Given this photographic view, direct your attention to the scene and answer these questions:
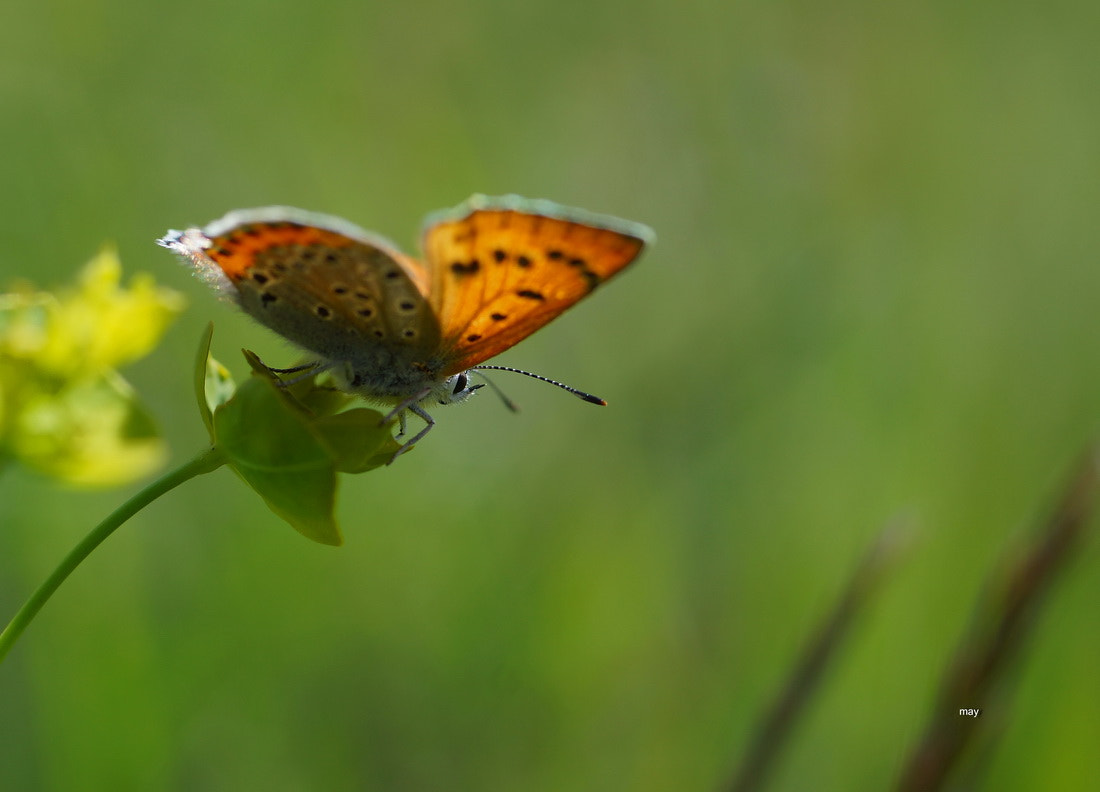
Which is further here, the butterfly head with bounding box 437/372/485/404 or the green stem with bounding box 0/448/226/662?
the butterfly head with bounding box 437/372/485/404

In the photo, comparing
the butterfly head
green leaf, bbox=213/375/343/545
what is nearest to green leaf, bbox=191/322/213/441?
green leaf, bbox=213/375/343/545

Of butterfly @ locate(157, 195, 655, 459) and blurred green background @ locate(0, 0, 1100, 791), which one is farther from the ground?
butterfly @ locate(157, 195, 655, 459)

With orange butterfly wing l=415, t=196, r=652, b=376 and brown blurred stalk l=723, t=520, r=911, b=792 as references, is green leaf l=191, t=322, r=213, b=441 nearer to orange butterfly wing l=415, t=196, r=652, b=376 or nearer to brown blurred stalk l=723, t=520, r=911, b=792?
orange butterfly wing l=415, t=196, r=652, b=376

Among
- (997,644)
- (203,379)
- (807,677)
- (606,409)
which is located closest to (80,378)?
(203,379)

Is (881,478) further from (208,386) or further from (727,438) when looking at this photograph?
(208,386)

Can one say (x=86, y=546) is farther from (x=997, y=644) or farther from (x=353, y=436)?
(x=997, y=644)

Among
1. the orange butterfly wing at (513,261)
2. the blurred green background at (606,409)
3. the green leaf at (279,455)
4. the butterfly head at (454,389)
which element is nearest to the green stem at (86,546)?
the green leaf at (279,455)
